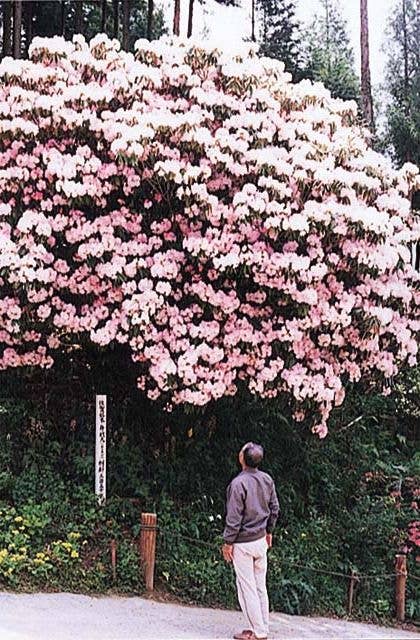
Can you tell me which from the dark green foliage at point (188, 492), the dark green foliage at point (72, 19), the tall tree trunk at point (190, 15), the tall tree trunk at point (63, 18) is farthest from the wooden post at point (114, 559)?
the tall tree trunk at point (190, 15)

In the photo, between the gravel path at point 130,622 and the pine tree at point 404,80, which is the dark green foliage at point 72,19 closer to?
the pine tree at point 404,80

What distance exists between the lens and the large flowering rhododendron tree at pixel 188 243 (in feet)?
26.6

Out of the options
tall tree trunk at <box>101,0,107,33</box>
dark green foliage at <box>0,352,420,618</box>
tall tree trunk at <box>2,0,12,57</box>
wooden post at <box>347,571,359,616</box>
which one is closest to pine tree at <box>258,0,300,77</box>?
tall tree trunk at <box>101,0,107,33</box>

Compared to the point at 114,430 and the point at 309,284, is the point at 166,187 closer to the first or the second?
the point at 309,284

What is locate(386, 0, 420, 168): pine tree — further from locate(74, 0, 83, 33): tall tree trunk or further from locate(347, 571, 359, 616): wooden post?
locate(347, 571, 359, 616): wooden post

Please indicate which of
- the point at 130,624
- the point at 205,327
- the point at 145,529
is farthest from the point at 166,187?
the point at 130,624

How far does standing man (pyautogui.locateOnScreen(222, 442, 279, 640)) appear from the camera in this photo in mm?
6410

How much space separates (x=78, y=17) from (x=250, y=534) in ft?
56.9

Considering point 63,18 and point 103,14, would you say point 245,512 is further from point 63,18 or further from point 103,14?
point 103,14

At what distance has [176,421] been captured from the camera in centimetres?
955

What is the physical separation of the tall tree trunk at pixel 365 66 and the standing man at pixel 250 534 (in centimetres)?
1384

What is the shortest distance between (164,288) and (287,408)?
1969 millimetres

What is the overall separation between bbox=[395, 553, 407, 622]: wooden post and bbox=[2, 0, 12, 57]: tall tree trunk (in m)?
14.3

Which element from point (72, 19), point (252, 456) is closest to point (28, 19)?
point (72, 19)
